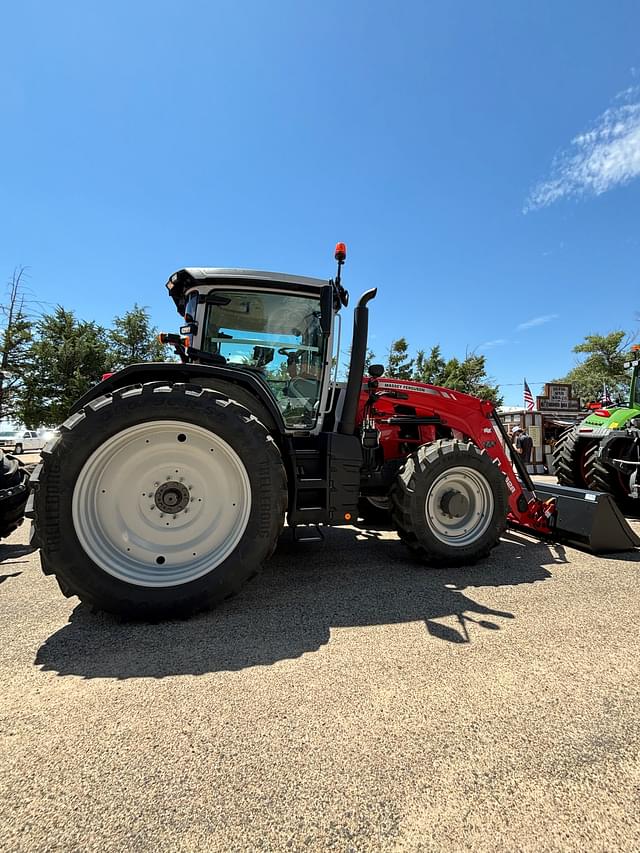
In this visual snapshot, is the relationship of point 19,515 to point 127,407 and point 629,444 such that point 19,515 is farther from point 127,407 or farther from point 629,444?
point 629,444

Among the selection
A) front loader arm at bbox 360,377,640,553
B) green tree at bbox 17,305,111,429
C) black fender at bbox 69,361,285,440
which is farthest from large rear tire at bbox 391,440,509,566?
green tree at bbox 17,305,111,429

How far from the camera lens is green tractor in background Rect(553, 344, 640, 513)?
597cm

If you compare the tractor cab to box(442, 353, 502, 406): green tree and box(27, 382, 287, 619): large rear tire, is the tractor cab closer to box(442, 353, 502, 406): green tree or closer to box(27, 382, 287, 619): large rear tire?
box(27, 382, 287, 619): large rear tire

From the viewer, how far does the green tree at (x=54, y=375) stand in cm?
1625

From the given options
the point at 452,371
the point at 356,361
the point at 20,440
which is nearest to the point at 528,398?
the point at 452,371

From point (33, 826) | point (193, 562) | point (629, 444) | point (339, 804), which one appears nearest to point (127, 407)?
point (193, 562)

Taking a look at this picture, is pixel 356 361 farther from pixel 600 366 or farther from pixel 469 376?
pixel 600 366

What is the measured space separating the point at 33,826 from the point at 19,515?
3468 mm

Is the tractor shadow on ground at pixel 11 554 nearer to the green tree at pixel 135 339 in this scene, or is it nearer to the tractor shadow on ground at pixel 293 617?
the tractor shadow on ground at pixel 293 617

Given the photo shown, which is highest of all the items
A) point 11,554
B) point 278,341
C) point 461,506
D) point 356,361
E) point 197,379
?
point 278,341

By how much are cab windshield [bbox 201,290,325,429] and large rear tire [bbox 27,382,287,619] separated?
781 mm

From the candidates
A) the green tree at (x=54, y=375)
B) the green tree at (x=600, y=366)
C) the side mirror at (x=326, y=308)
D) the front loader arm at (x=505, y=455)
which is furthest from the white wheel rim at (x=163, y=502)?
the green tree at (x=600, y=366)

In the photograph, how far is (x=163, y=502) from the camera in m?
2.72

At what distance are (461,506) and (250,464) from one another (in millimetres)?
2050
